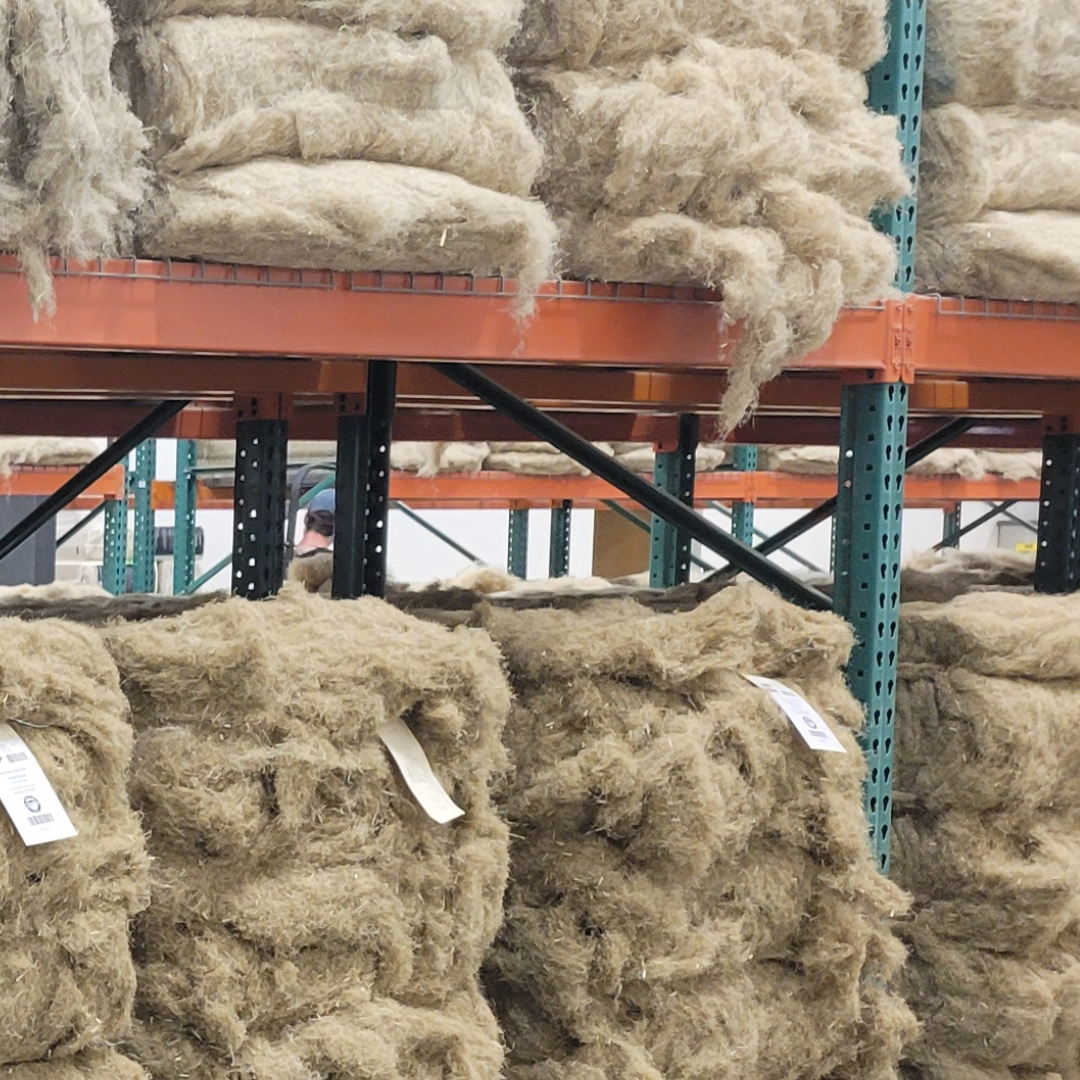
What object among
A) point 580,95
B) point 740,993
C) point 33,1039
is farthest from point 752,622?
point 33,1039

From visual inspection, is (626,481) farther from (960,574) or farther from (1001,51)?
(960,574)

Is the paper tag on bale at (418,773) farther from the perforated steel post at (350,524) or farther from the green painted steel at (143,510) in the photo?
the green painted steel at (143,510)

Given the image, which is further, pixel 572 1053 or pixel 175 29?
pixel 572 1053

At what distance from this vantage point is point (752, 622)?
229 cm

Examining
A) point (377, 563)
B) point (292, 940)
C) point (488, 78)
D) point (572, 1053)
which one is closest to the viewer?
point (292, 940)

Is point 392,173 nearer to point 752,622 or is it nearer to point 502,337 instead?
point 502,337

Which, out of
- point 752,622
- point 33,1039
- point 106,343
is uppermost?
point 106,343

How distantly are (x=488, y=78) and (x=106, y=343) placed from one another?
0.58 metres

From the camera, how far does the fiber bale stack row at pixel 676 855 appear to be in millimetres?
2137

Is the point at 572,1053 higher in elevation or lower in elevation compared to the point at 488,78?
lower

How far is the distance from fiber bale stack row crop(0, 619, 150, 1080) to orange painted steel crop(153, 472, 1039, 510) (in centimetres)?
452

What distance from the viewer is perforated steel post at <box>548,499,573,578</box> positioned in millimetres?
6977

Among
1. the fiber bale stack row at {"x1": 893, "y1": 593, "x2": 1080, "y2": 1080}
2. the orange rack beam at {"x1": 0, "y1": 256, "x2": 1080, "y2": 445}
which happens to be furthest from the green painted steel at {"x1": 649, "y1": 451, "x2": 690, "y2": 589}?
the fiber bale stack row at {"x1": 893, "y1": 593, "x2": 1080, "y2": 1080}

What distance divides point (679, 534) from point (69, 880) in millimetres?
2586
